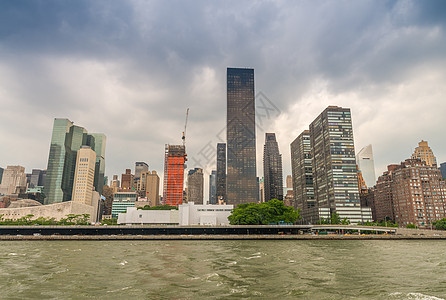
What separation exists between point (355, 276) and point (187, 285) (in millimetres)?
21852

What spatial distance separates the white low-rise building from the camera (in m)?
188

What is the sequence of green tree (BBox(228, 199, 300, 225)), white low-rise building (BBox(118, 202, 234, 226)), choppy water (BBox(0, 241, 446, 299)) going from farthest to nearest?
white low-rise building (BBox(118, 202, 234, 226))
green tree (BBox(228, 199, 300, 225))
choppy water (BBox(0, 241, 446, 299))

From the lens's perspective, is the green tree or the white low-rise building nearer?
the green tree

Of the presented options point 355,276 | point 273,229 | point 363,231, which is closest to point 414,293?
point 355,276

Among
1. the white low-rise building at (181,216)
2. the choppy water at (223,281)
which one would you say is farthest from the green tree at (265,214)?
the choppy water at (223,281)

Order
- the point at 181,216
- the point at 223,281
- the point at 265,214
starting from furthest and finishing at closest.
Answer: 1. the point at 181,216
2. the point at 265,214
3. the point at 223,281

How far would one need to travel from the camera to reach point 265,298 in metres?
26.7

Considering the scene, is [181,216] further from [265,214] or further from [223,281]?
[223,281]

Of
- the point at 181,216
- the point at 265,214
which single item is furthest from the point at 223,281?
the point at 181,216

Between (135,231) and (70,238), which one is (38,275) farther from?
(135,231)

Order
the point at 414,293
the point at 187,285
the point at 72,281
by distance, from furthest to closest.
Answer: the point at 72,281 < the point at 187,285 < the point at 414,293

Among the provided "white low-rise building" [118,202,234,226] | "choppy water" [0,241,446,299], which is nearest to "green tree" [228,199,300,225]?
"white low-rise building" [118,202,234,226]

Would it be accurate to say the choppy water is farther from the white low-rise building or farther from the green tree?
the white low-rise building

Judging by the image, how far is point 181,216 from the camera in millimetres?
187500
